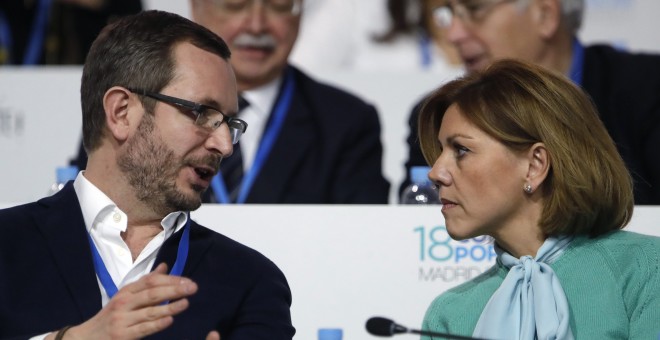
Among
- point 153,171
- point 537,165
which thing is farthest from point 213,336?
point 537,165

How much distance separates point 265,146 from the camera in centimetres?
450

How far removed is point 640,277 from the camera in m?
2.66

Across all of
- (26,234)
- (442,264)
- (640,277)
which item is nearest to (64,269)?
(26,234)

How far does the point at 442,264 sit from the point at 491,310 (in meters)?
0.42

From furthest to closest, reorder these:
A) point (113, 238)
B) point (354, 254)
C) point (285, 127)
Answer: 1. point (285, 127)
2. point (354, 254)
3. point (113, 238)

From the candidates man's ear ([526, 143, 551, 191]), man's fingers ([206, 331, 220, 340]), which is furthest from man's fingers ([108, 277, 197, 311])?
man's ear ([526, 143, 551, 191])

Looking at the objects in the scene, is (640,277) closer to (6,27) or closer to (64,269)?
(64,269)

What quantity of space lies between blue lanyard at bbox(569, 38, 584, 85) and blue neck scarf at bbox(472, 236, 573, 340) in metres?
2.08

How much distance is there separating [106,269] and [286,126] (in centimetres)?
208

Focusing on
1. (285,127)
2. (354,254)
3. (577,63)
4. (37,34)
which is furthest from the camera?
(37,34)

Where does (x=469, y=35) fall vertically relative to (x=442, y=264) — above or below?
above

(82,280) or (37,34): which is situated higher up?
(37,34)

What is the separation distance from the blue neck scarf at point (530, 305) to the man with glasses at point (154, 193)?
44 cm

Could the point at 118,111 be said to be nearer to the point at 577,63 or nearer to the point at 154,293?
the point at 154,293
